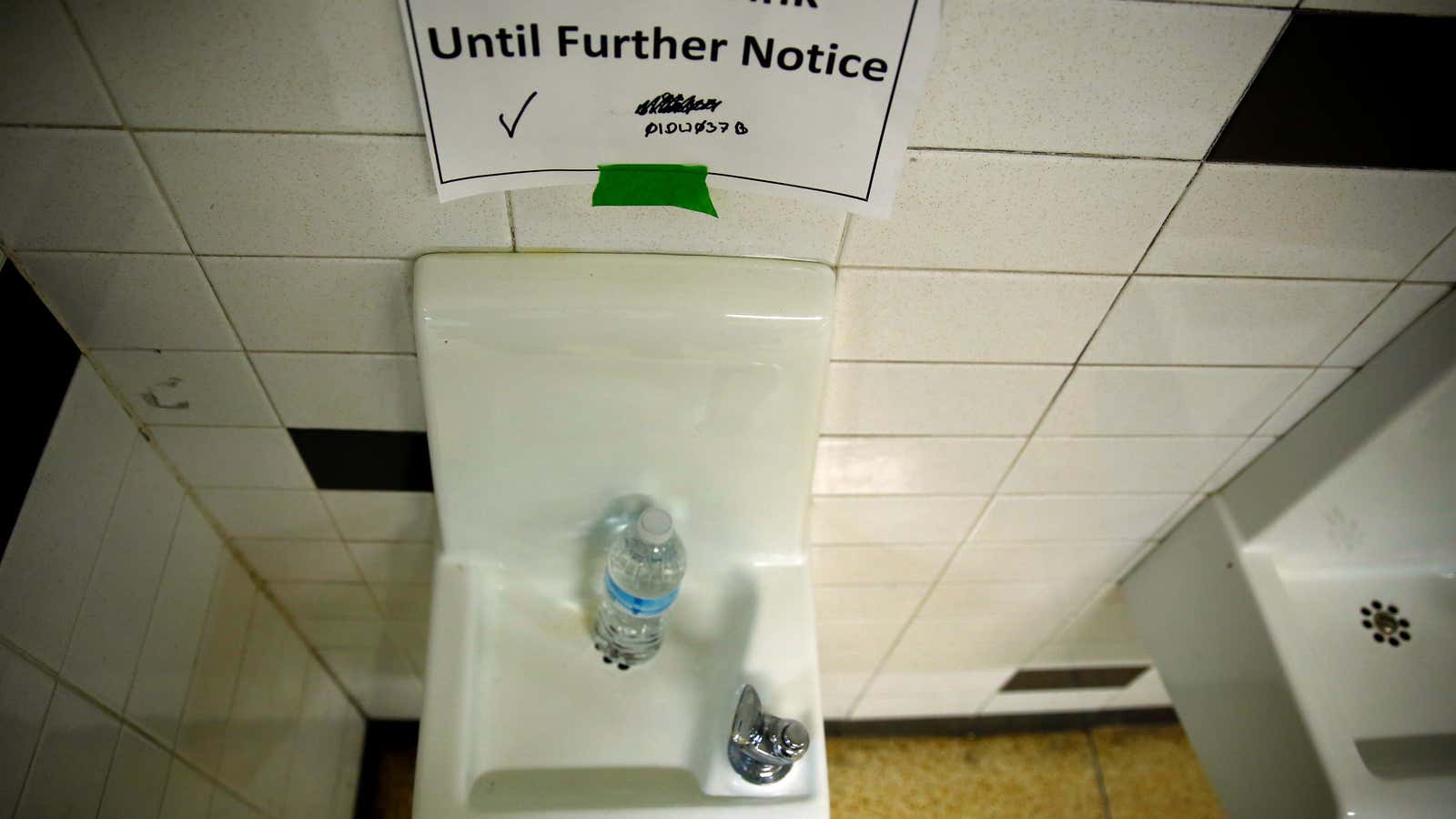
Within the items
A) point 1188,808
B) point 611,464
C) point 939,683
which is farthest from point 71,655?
point 1188,808

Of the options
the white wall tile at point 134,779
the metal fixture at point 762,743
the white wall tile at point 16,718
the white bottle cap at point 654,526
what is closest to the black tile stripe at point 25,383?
the white wall tile at point 16,718

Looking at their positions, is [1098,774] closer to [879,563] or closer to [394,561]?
[879,563]

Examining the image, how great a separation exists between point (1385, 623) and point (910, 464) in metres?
0.70

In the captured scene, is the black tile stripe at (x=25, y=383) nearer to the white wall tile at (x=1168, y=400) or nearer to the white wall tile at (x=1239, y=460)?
the white wall tile at (x=1168, y=400)

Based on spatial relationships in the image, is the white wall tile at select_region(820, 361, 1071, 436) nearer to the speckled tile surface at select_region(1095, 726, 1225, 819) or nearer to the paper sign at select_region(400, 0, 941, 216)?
the paper sign at select_region(400, 0, 941, 216)

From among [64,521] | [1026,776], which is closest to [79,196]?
[64,521]

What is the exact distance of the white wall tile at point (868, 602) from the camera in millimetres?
1284

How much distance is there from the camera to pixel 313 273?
29.3 inches

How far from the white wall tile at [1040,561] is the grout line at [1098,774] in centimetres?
68

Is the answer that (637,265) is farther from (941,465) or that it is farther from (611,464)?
(941,465)

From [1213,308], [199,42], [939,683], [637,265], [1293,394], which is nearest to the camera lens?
[199,42]

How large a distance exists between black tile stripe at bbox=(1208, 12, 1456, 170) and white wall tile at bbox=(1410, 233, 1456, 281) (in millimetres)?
105

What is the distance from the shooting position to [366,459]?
3.19ft

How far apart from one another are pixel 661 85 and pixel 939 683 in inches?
54.3
